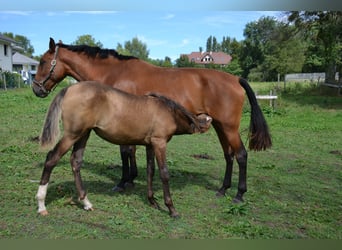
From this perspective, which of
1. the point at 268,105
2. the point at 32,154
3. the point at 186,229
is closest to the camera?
the point at 186,229

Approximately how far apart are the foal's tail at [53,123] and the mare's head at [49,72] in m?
1.42

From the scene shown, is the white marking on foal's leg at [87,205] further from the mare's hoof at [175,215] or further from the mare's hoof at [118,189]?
the mare's hoof at [175,215]

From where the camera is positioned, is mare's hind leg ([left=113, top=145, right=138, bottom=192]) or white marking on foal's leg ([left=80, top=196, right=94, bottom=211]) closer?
white marking on foal's leg ([left=80, top=196, right=94, bottom=211])

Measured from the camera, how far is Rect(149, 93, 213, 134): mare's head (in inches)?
170

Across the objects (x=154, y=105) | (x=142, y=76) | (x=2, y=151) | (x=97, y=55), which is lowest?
(x=2, y=151)

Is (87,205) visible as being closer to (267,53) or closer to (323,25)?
(323,25)

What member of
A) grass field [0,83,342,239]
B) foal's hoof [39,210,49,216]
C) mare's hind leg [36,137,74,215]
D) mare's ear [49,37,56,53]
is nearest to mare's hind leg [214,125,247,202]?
grass field [0,83,342,239]

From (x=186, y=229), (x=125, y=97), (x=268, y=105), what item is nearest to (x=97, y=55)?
(x=125, y=97)

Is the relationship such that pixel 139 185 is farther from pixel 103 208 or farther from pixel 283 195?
pixel 283 195

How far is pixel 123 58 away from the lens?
5.30 metres

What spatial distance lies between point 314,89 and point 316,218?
19788mm

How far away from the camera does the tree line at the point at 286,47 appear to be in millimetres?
17188

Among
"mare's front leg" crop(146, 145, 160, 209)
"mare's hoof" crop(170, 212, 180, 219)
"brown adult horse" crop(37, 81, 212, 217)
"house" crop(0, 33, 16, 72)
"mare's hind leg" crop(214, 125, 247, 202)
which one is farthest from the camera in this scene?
"house" crop(0, 33, 16, 72)

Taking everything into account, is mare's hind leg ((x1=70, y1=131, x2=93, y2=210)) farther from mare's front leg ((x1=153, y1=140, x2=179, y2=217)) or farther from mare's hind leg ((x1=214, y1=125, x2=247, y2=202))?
mare's hind leg ((x1=214, y1=125, x2=247, y2=202))
